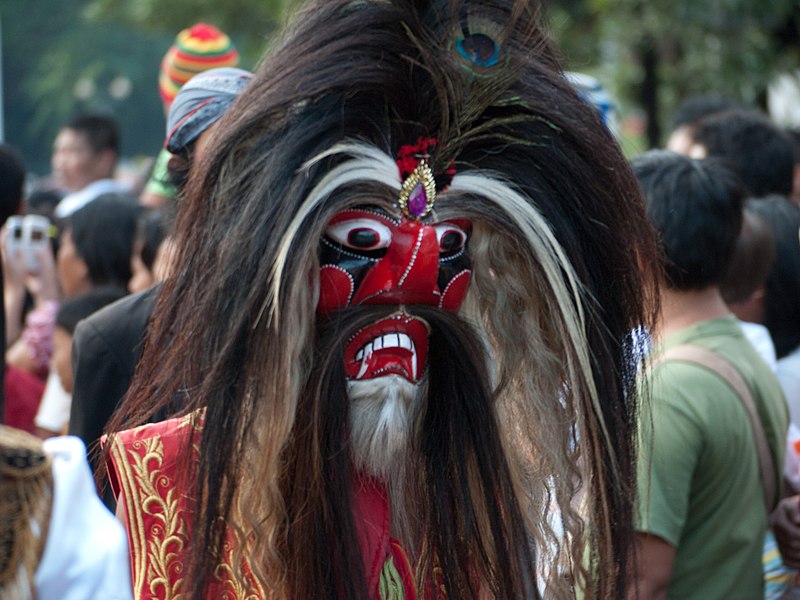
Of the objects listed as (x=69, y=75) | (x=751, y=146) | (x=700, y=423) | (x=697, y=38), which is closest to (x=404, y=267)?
(x=700, y=423)

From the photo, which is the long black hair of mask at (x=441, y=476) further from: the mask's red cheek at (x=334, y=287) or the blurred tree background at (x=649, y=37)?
the blurred tree background at (x=649, y=37)

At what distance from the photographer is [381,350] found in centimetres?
184

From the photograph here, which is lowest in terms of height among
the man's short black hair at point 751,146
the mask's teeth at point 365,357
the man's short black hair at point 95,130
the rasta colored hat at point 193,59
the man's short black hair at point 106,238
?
the mask's teeth at point 365,357

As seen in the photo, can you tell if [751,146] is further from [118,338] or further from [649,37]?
[649,37]

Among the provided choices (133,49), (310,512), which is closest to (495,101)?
(310,512)

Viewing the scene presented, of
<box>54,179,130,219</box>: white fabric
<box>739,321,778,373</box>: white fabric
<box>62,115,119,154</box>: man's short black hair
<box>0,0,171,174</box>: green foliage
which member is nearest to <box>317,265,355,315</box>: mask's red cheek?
<box>739,321,778,373</box>: white fabric

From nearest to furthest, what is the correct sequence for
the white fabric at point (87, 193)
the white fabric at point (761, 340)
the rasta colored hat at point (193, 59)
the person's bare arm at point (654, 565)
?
the person's bare arm at point (654, 565) < the white fabric at point (761, 340) < the rasta colored hat at point (193, 59) < the white fabric at point (87, 193)

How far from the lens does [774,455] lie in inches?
104

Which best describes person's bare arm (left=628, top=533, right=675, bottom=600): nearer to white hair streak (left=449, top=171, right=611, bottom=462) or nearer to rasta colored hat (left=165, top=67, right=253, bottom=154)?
white hair streak (left=449, top=171, right=611, bottom=462)

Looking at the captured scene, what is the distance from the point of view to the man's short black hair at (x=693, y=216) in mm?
2637

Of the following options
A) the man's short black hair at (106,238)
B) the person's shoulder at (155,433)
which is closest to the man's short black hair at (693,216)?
the person's shoulder at (155,433)

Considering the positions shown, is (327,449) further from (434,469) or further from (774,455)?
(774,455)

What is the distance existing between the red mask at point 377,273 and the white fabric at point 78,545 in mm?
645

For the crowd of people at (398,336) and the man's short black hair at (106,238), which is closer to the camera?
the crowd of people at (398,336)
